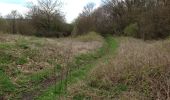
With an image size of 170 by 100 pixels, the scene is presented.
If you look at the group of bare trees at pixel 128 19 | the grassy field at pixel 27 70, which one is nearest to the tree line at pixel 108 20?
the group of bare trees at pixel 128 19

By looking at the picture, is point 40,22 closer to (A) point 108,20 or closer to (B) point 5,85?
(A) point 108,20

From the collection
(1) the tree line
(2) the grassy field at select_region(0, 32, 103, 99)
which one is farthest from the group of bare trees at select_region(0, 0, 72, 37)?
(2) the grassy field at select_region(0, 32, 103, 99)

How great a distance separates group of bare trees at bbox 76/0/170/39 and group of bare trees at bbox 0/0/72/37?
12.5 ft

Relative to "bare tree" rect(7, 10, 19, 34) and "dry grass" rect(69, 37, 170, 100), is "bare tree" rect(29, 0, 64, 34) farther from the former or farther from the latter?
"dry grass" rect(69, 37, 170, 100)

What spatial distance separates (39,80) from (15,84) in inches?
52.7

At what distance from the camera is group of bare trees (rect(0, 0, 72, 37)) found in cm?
5170

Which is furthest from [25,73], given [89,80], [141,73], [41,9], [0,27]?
[41,9]

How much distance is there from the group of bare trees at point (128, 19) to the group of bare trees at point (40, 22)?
3798mm

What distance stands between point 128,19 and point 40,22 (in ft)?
52.7

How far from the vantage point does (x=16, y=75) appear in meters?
13.3

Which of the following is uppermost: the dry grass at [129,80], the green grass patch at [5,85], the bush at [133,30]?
the bush at [133,30]

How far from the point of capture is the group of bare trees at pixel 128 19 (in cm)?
4164

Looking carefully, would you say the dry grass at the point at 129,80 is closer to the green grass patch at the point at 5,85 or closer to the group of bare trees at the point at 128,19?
the green grass patch at the point at 5,85

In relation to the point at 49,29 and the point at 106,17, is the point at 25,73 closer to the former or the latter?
the point at 49,29
